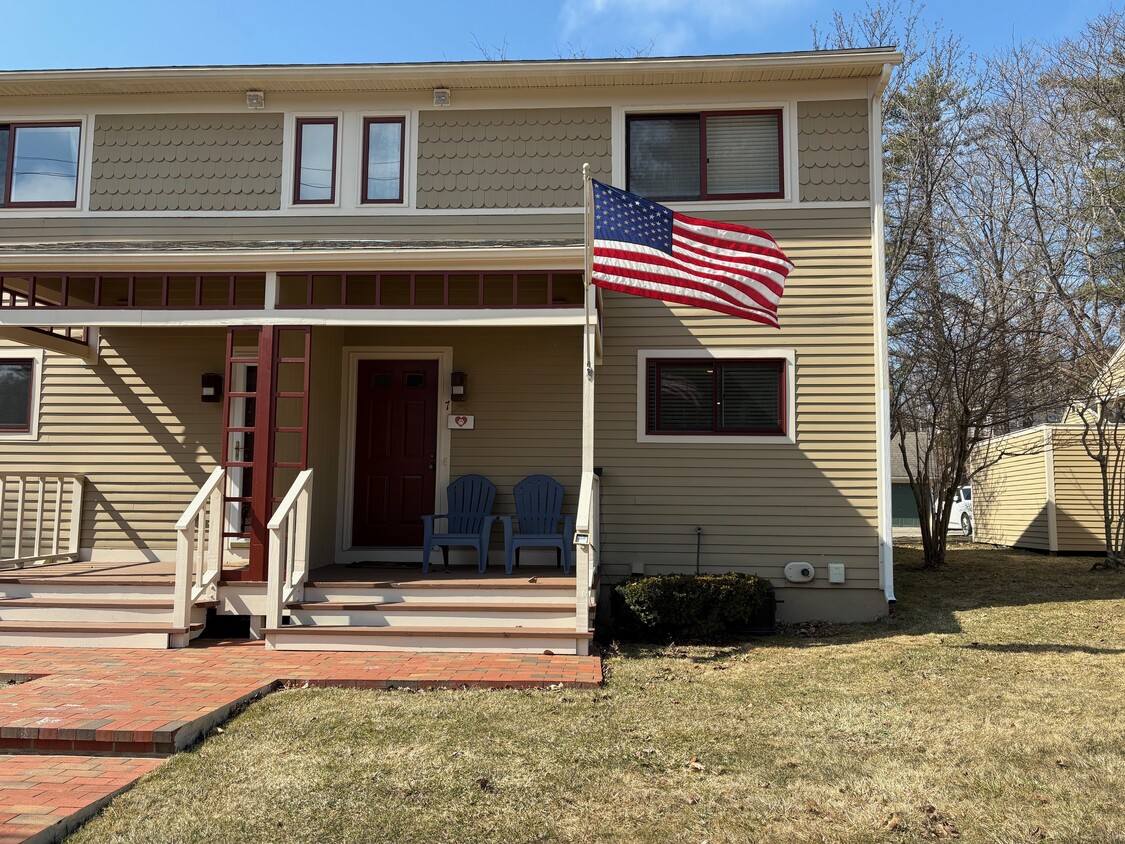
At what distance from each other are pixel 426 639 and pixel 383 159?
200 inches

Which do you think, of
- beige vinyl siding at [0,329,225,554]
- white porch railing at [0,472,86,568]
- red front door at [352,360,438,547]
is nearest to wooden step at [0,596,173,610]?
white porch railing at [0,472,86,568]

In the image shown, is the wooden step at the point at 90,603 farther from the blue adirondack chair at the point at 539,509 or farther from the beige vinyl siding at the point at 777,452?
the beige vinyl siding at the point at 777,452

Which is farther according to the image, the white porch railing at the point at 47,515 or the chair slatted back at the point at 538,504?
the white porch railing at the point at 47,515

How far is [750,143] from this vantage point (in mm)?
8648

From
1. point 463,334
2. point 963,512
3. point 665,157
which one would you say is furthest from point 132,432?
point 963,512

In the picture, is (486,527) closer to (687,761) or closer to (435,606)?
(435,606)

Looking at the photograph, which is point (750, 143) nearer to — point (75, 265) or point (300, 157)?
point (300, 157)

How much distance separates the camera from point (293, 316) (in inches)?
276

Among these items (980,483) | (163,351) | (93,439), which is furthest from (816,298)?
(980,483)

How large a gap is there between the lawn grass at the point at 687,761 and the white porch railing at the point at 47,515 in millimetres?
4632

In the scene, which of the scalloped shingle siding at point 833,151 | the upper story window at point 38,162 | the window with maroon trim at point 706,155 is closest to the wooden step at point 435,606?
the window with maroon trim at point 706,155

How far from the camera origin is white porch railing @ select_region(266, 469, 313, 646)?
6441 mm

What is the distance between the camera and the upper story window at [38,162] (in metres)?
8.98

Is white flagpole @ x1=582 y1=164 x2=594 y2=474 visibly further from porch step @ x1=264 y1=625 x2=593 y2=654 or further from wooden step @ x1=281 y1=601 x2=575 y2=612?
porch step @ x1=264 y1=625 x2=593 y2=654
